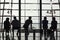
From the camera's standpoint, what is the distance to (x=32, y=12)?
18.7ft

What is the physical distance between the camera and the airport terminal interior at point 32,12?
5547 mm

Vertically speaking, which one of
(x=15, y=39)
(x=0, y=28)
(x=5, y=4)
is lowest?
(x=15, y=39)

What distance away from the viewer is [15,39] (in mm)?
5523

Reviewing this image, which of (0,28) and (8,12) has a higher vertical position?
(8,12)

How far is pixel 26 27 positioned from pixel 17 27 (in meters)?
0.30

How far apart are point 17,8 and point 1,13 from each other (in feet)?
1.86

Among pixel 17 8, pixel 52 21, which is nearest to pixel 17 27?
pixel 17 8

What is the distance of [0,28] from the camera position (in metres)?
5.51

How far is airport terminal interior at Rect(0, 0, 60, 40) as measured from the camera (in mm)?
5547

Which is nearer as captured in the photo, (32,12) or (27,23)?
(27,23)

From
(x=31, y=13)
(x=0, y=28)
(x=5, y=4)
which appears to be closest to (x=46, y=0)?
(x=31, y=13)

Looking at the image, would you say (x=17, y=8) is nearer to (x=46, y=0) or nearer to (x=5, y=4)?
(x=5, y=4)

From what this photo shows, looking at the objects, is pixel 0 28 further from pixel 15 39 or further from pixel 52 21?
pixel 52 21

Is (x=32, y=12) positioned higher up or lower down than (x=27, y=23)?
higher up
